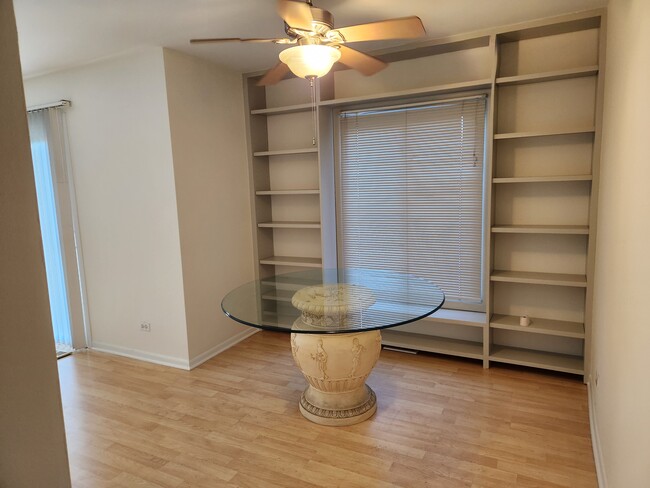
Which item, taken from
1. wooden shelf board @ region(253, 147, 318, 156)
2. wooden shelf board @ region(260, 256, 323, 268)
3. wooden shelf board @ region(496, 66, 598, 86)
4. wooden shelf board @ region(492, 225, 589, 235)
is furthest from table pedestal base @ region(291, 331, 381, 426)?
wooden shelf board @ region(496, 66, 598, 86)

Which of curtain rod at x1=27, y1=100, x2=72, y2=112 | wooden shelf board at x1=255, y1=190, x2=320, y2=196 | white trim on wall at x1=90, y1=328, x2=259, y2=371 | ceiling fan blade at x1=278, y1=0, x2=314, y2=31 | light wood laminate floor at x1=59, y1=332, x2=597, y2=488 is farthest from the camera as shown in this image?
wooden shelf board at x1=255, y1=190, x2=320, y2=196

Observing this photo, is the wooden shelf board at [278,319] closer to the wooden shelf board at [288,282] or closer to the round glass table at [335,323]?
the round glass table at [335,323]

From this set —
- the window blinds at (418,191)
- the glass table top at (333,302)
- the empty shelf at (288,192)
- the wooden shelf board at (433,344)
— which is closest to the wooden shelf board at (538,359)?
the wooden shelf board at (433,344)

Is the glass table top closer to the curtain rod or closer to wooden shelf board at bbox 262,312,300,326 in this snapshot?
wooden shelf board at bbox 262,312,300,326

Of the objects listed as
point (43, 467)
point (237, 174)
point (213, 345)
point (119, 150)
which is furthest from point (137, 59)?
point (43, 467)

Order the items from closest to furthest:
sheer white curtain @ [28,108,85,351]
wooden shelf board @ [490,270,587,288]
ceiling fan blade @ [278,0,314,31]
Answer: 1. ceiling fan blade @ [278,0,314,31]
2. wooden shelf board @ [490,270,587,288]
3. sheer white curtain @ [28,108,85,351]

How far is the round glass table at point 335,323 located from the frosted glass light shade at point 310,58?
1256mm

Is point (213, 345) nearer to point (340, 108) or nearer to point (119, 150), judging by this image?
point (119, 150)

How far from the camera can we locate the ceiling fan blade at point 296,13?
1.77 metres

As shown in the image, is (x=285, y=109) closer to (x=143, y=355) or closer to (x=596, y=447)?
(x=143, y=355)

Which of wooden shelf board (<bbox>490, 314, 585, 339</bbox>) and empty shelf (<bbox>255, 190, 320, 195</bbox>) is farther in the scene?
empty shelf (<bbox>255, 190, 320, 195</bbox>)

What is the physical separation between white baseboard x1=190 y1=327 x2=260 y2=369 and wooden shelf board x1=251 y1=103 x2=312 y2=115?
210 centimetres

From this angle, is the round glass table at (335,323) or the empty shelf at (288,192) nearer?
the round glass table at (335,323)

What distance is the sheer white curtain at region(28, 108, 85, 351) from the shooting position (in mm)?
3719
